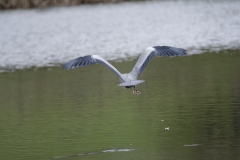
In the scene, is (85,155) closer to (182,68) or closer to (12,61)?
(182,68)

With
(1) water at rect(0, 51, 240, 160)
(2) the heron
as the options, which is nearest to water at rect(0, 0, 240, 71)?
(1) water at rect(0, 51, 240, 160)

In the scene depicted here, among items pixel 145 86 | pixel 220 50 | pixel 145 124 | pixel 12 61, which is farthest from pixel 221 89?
pixel 12 61

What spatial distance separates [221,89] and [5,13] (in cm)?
2497

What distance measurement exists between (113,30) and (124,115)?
57.8 ft

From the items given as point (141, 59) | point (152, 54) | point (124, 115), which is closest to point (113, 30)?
point (124, 115)

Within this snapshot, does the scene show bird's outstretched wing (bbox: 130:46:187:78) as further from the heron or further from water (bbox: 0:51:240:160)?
water (bbox: 0:51:240:160)

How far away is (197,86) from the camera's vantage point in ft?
47.7

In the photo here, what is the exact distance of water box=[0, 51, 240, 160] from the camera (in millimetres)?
9656

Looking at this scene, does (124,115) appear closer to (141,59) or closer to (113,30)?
(141,59)

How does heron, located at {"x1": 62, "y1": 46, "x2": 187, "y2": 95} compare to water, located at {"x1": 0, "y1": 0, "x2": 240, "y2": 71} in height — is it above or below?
below

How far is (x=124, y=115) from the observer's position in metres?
12.0

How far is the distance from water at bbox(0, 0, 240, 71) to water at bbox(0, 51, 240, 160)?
4.11 metres

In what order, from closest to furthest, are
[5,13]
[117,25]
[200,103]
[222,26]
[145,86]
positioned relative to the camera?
[200,103] < [145,86] < [222,26] < [117,25] < [5,13]

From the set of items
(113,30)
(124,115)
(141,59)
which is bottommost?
(124,115)
